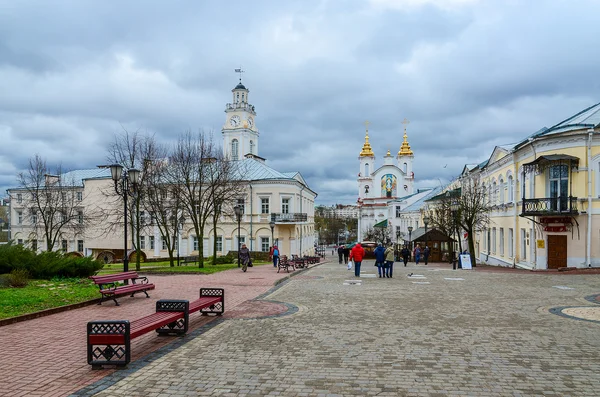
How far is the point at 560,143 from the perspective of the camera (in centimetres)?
2355

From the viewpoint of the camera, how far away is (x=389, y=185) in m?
114

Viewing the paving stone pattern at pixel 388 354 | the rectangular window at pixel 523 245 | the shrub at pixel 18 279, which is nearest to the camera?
the paving stone pattern at pixel 388 354

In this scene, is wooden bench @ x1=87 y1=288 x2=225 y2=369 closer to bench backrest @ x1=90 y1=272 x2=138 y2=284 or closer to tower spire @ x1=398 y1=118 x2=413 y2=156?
bench backrest @ x1=90 y1=272 x2=138 y2=284

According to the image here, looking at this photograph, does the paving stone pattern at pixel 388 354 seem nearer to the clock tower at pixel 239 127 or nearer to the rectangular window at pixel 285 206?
the rectangular window at pixel 285 206

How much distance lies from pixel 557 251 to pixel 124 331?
78.2 ft

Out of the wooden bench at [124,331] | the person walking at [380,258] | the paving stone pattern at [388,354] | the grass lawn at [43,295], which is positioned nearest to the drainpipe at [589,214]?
the person walking at [380,258]

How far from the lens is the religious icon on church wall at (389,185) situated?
375 ft

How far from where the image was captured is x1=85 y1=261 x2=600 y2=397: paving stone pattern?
598 centimetres

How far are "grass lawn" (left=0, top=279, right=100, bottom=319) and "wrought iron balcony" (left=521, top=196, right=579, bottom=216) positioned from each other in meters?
21.2

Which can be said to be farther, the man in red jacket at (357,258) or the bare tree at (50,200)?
the bare tree at (50,200)

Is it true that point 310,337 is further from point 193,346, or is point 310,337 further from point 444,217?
point 444,217

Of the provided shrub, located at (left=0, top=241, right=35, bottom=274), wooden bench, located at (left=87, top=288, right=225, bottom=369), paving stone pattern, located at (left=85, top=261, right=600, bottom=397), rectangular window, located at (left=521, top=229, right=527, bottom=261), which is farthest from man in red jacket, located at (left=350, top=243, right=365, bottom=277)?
shrub, located at (left=0, top=241, right=35, bottom=274)

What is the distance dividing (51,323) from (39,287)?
5021 mm

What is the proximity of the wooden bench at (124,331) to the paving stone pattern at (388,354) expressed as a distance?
468 millimetres
